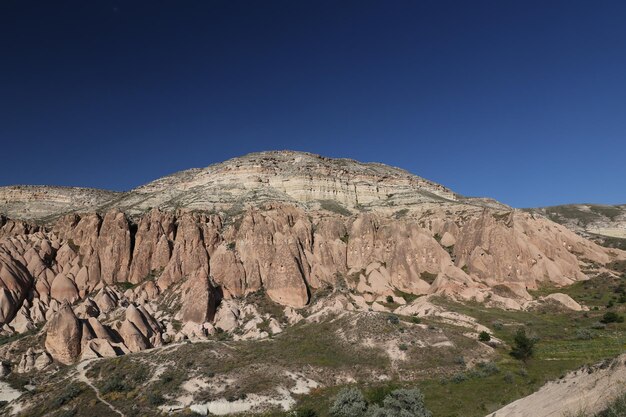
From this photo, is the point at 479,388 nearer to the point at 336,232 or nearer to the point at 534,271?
the point at 534,271

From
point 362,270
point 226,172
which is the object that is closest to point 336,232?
point 362,270

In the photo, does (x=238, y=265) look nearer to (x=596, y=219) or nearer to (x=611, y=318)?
(x=611, y=318)

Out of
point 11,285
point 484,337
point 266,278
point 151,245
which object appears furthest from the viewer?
point 151,245

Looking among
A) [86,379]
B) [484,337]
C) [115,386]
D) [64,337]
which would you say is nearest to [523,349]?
[484,337]

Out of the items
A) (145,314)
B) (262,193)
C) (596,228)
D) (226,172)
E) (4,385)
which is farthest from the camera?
(596,228)

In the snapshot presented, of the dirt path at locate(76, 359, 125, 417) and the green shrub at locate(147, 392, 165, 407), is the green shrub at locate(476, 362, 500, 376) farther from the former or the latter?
the dirt path at locate(76, 359, 125, 417)

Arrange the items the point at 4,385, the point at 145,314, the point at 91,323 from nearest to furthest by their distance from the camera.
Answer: the point at 4,385
the point at 91,323
the point at 145,314

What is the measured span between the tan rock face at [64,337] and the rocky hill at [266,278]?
0.14m

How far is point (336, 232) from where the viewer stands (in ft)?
284

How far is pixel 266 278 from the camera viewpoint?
7300 centimetres

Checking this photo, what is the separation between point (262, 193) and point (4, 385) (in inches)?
2639

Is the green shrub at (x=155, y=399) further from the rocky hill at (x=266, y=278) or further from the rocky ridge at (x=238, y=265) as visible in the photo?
the rocky ridge at (x=238, y=265)

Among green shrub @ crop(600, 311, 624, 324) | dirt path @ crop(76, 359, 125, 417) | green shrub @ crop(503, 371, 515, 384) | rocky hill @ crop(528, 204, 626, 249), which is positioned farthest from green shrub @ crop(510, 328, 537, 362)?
rocky hill @ crop(528, 204, 626, 249)

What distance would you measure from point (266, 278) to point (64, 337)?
31.0m
